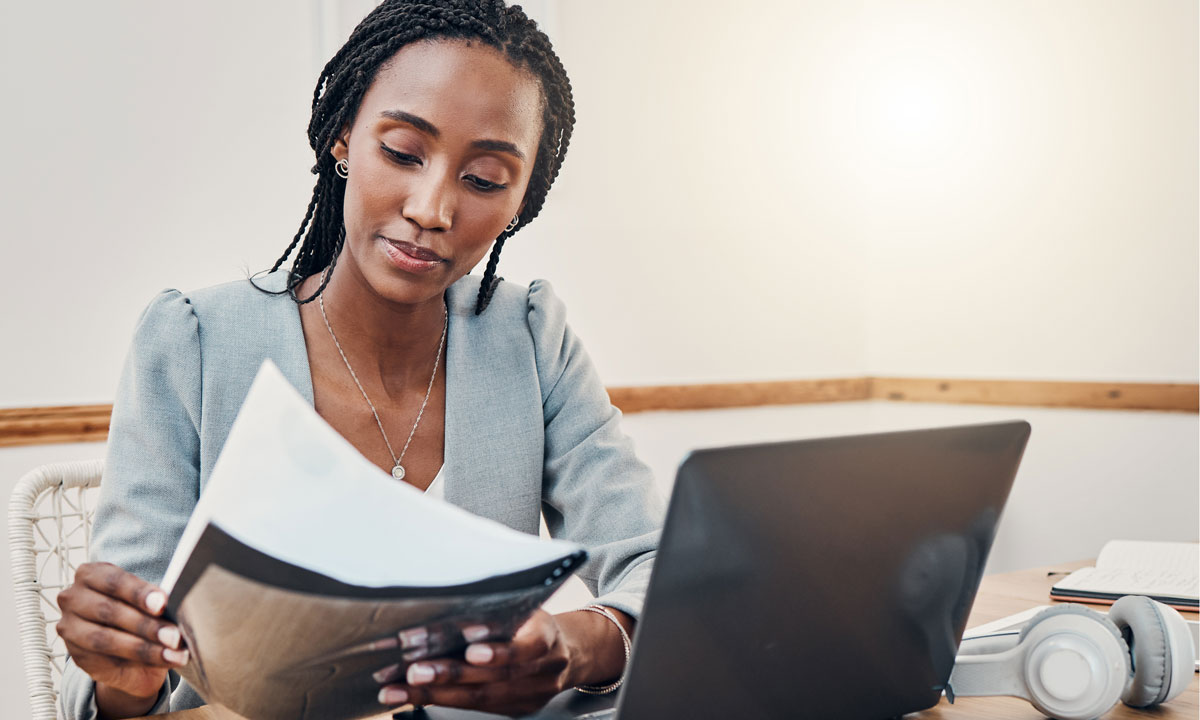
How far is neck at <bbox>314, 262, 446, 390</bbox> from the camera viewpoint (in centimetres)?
118

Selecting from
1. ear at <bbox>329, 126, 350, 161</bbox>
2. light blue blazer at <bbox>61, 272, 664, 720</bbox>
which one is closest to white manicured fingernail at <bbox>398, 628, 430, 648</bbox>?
light blue blazer at <bbox>61, 272, 664, 720</bbox>

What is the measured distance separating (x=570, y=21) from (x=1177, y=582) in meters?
1.74

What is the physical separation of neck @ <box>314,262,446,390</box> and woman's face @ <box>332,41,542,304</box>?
0.05 metres

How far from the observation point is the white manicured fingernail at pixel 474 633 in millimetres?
608

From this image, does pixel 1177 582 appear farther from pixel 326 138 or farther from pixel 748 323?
pixel 748 323

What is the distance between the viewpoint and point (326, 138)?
119cm

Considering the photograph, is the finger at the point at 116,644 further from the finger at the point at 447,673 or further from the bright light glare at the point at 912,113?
the bright light glare at the point at 912,113

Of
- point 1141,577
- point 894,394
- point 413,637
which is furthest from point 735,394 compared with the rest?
point 413,637

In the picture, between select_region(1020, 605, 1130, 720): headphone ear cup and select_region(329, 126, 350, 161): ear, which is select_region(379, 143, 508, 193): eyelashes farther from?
select_region(1020, 605, 1130, 720): headphone ear cup

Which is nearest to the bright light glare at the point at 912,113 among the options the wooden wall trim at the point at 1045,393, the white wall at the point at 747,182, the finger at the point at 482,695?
the white wall at the point at 747,182

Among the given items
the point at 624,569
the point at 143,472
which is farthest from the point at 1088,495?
the point at 143,472

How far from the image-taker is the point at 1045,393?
104 inches

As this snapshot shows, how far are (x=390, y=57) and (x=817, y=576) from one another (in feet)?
2.40

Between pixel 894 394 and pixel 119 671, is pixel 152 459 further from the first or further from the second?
pixel 894 394
